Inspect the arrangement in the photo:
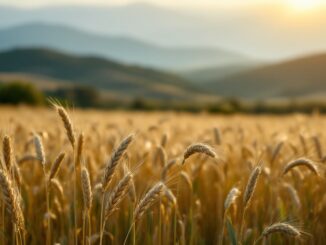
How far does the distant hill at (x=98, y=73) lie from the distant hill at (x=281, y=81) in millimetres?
24980

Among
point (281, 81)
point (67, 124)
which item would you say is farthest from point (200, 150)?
point (281, 81)

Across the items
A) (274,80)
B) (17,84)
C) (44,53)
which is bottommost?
(17,84)

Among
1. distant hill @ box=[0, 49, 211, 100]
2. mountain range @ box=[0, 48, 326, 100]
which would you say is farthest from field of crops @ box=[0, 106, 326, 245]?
mountain range @ box=[0, 48, 326, 100]

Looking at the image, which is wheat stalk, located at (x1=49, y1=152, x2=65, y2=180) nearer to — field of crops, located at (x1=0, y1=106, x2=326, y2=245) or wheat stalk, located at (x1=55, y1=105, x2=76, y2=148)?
field of crops, located at (x1=0, y1=106, x2=326, y2=245)

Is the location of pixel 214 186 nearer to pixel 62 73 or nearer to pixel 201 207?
pixel 201 207

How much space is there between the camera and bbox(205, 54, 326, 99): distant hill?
6029 inches

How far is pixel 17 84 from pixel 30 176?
46.8 meters

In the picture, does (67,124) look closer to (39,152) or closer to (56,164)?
(39,152)

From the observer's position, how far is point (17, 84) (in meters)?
49.9

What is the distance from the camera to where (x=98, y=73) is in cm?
15988

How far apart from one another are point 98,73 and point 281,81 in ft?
170

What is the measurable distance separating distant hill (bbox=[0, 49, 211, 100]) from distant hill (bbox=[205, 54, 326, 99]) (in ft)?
82.0

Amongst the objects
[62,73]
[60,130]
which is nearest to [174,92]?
[62,73]

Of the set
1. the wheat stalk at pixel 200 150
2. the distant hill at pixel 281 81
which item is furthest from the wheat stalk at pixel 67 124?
the distant hill at pixel 281 81
